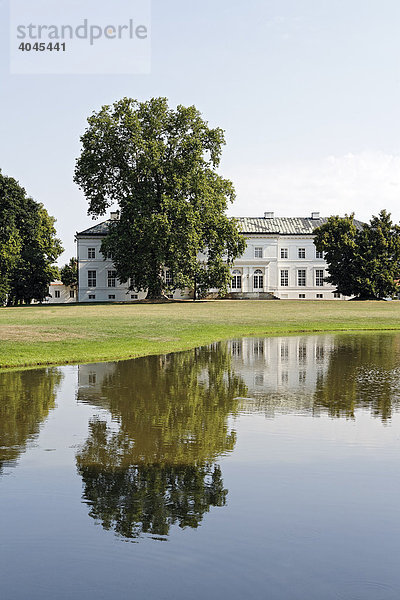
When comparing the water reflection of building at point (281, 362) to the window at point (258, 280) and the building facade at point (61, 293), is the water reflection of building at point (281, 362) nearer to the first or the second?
the window at point (258, 280)

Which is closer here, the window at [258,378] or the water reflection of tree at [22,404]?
the water reflection of tree at [22,404]

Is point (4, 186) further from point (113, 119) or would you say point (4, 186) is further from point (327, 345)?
point (327, 345)

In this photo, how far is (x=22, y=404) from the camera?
11.3 meters

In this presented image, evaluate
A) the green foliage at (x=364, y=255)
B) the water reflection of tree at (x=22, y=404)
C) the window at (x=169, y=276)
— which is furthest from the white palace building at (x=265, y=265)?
the water reflection of tree at (x=22, y=404)

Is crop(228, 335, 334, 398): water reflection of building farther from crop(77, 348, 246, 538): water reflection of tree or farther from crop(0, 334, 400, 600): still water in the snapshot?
crop(0, 334, 400, 600): still water

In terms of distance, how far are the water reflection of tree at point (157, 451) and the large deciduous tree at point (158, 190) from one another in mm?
47877

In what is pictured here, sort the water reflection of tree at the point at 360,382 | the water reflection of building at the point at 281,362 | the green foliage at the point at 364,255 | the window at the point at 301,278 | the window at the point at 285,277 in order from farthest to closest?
the window at the point at 301,278 → the window at the point at 285,277 → the green foliage at the point at 364,255 → the water reflection of building at the point at 281,362 → the water reflection of tree at the point at 360,382

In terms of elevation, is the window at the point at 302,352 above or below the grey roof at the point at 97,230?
below

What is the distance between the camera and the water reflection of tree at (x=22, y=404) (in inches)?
332

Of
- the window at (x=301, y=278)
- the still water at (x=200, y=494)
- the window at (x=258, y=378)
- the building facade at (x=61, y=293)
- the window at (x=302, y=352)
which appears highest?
the window at (x=301, y=278)

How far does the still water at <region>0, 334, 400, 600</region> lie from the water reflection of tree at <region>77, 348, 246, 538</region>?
22 mm

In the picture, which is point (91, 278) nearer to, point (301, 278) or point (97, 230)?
point (97, 230)

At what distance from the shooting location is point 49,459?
7.53 meters

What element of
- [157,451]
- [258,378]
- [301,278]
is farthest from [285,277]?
[157,451]
